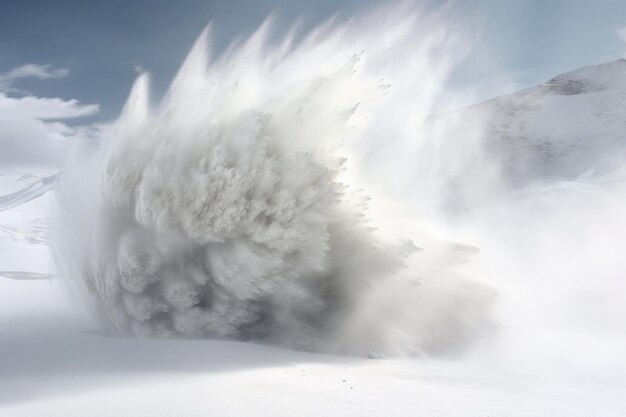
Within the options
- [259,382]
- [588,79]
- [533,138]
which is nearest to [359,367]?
[259,382]

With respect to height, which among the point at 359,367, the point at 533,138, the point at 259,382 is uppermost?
the point at 533,138

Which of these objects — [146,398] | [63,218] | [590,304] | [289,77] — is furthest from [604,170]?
[146,398]

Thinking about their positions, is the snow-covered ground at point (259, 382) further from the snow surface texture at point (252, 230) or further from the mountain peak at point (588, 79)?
the mountain peak at point (588, 79)

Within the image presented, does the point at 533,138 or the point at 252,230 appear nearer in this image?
the point at 252,230

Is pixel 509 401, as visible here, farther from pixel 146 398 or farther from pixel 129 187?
pixel 129 187

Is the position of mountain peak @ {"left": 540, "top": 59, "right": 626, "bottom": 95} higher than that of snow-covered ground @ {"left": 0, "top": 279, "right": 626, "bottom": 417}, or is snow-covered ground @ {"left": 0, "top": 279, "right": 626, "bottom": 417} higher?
mountain peak @ {"left": 540, "top": 59, "right": 626, "bottom": 95}

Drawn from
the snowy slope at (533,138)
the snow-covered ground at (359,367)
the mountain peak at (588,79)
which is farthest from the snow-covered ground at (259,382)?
the mountain peak at (588,79)

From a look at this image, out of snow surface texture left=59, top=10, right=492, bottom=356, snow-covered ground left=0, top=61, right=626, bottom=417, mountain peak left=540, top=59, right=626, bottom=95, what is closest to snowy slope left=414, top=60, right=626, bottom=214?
mountain peak left=540, top=59, right=626, bottom=95

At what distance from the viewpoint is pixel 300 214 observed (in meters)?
9.89

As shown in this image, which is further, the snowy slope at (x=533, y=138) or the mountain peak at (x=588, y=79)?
the mountain peak at (x=588, y=79)

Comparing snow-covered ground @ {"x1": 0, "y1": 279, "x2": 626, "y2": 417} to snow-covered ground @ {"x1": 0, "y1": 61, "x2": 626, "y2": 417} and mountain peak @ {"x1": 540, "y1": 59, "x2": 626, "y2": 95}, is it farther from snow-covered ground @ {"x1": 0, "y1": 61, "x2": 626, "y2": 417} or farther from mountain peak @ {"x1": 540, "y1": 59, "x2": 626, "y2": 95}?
mountain peak @ {"x1": 540, "y1": 59, "x2": 626, "y2": 95}

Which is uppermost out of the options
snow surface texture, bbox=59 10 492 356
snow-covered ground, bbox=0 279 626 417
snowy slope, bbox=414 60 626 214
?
snowy slope, bbox=414 60 626 214

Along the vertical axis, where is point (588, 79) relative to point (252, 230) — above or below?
above

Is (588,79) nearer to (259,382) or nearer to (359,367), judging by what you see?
(359,367)
